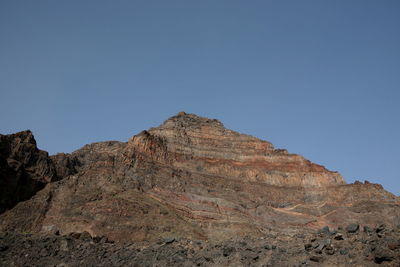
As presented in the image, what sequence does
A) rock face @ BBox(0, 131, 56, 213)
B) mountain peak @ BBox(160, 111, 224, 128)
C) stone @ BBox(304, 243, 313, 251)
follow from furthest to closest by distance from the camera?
mountain peak @ BBox(160, 111, 224, 128) < rock face @ BBox(0, 131, 56, 213) < stone @ BBox(304, 243, 313, 251)

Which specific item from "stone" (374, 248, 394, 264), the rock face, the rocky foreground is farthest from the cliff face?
"stone" (374, 248, 394, 264)

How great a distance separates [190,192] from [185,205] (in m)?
3.97

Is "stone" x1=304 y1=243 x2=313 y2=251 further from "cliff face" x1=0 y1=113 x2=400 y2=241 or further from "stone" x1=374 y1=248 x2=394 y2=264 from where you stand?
"cliff face" x1=0 y1=113 x2=400 y2=241

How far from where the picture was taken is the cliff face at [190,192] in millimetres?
34531

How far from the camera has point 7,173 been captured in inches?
1435

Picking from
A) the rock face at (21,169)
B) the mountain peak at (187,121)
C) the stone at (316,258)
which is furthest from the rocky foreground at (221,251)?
the mountain peak at (187,121)

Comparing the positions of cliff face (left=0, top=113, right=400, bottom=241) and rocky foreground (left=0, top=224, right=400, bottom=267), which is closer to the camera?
rocky foreground (left=0, top=224, right=400, bottom=267)

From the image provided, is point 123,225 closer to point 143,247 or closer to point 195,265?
point 143,247

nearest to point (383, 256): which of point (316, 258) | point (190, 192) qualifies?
point (316, 258)

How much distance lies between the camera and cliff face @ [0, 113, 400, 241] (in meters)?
34.5

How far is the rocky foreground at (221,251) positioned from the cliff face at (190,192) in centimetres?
805

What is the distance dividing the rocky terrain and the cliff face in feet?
0.50

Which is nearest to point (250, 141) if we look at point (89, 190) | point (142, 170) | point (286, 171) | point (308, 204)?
point (286, 171)

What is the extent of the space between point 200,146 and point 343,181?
26.1 metres
